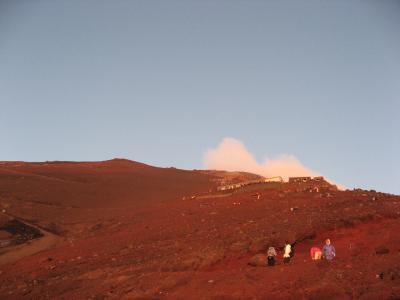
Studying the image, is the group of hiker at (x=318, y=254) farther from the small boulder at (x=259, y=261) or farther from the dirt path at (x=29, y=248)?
the dirt path at (x=29, y=248)

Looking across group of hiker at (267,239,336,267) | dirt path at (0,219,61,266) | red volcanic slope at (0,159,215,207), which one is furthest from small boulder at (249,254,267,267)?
red volcanic slope at (0,159,215,207)

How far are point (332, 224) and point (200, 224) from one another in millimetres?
7854

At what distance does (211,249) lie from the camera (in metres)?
19.8

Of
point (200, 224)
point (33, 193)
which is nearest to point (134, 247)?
point (200, 224)

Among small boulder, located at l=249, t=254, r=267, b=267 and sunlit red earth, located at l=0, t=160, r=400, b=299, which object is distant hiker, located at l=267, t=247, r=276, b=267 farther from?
sunlit red earth, located at l=0, t=160, r=400, b=299

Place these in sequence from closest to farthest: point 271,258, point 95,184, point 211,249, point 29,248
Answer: point 271,258 → point 211,249 → point 29,248 → point 95,184

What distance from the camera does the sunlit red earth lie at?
45.5 feet

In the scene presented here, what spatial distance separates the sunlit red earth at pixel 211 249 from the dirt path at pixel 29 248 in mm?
97

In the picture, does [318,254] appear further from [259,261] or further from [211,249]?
[211,249]

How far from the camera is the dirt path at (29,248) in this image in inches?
1059

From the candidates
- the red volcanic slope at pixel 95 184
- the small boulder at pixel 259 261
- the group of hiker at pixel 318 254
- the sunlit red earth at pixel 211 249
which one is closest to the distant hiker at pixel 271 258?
the group of hiker at pixel 318 254

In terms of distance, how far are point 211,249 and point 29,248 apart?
13.7 metres

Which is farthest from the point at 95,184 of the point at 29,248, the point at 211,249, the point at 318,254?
the point at 318,254

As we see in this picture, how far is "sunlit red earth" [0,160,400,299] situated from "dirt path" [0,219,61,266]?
3.8 inches
